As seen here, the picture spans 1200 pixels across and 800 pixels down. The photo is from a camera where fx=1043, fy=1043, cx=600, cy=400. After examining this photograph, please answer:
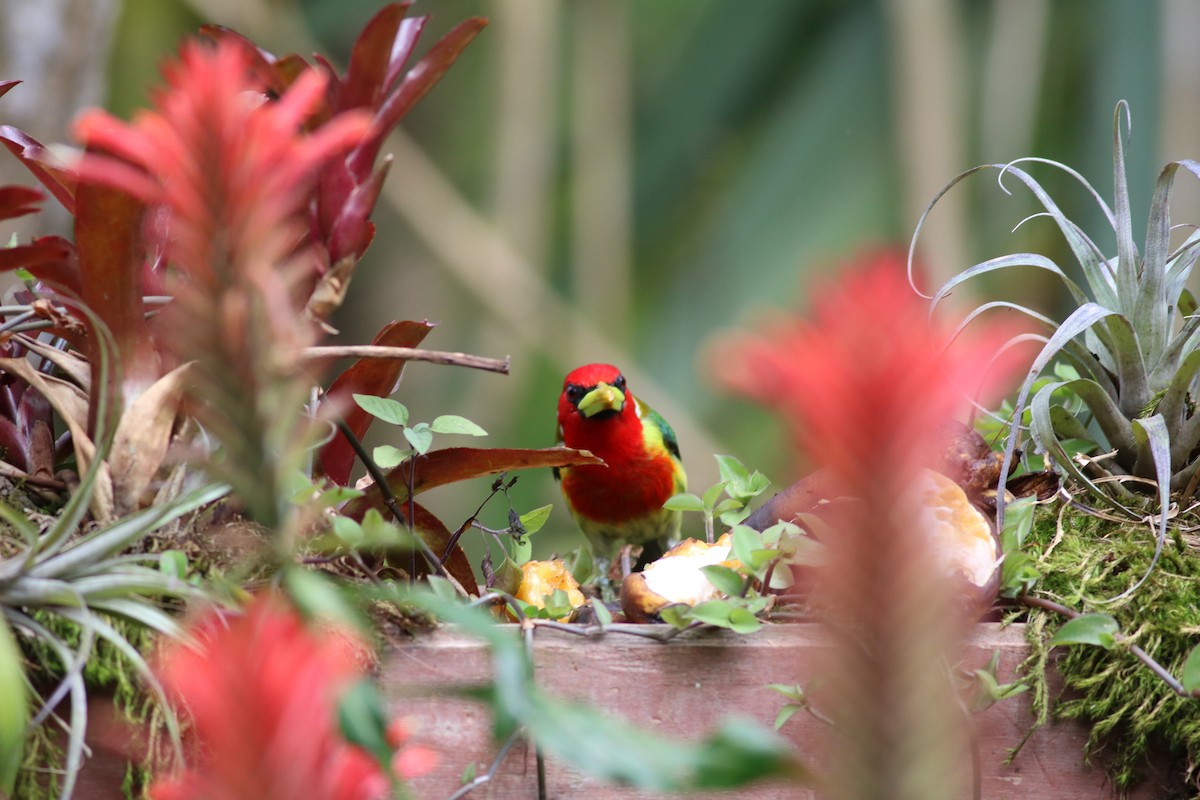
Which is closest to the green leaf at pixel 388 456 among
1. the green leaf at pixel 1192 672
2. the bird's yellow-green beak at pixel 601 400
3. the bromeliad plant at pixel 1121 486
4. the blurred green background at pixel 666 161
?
the bromeliad plant at pixel 1121 486

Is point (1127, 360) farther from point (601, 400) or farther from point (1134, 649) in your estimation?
point (601, 400)

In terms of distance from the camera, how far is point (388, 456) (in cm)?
72


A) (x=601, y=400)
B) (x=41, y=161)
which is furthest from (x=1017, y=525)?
(x=601, y=400)

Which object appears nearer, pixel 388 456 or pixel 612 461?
pixel 388 456

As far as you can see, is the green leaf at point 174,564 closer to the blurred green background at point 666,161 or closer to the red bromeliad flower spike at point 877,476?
the red bromeliad flower spike at point 877,476

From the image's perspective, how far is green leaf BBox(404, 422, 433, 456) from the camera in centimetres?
69

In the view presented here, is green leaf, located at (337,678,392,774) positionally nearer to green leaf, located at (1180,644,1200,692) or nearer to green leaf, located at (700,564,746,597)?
green leaf, located at (700,564,746,597)

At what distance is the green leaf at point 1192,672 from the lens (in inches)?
23.5

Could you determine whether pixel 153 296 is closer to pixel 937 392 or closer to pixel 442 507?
pixel 937 392

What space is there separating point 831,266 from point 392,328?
553mm

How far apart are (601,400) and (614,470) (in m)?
0.10

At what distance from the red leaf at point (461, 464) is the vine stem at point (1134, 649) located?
30 cm

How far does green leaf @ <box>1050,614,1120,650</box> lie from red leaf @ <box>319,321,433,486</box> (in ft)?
1.43

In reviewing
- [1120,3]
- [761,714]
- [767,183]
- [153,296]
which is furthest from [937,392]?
[1120,3]
